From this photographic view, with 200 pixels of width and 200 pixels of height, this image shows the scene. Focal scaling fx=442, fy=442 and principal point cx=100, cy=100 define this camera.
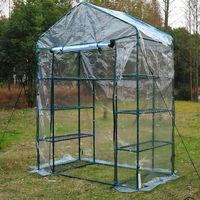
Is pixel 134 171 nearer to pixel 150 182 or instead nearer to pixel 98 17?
pixel 150 182

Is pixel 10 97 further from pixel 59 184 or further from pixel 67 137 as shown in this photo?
pixel 59 184

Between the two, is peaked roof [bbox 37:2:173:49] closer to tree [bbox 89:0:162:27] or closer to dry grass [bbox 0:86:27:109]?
tree [bbox 89:0:162:27]

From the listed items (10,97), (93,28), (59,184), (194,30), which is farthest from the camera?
(194,30)

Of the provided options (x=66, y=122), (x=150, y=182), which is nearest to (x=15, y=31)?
(x=66, y=122)

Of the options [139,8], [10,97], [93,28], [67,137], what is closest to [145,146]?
[67,137]

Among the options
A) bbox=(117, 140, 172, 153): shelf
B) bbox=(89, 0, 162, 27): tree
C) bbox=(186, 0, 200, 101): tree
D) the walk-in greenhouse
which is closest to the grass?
the walk-in greenhouse

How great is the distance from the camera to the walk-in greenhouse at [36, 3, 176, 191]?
24.7ft

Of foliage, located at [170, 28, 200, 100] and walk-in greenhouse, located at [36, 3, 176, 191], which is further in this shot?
foliage, located at [170, 28, 200, 100]

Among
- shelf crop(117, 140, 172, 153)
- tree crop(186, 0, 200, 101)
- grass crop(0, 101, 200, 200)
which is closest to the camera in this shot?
grass crop(0, 101, 200, 200)

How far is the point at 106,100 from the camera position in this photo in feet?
29.9

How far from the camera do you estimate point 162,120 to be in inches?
326

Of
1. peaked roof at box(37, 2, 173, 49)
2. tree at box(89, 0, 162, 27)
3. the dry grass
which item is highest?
tree at box(89, 0, 162, 27)

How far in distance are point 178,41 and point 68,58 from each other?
2596 cm

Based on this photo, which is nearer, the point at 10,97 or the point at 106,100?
the point at 106,100
